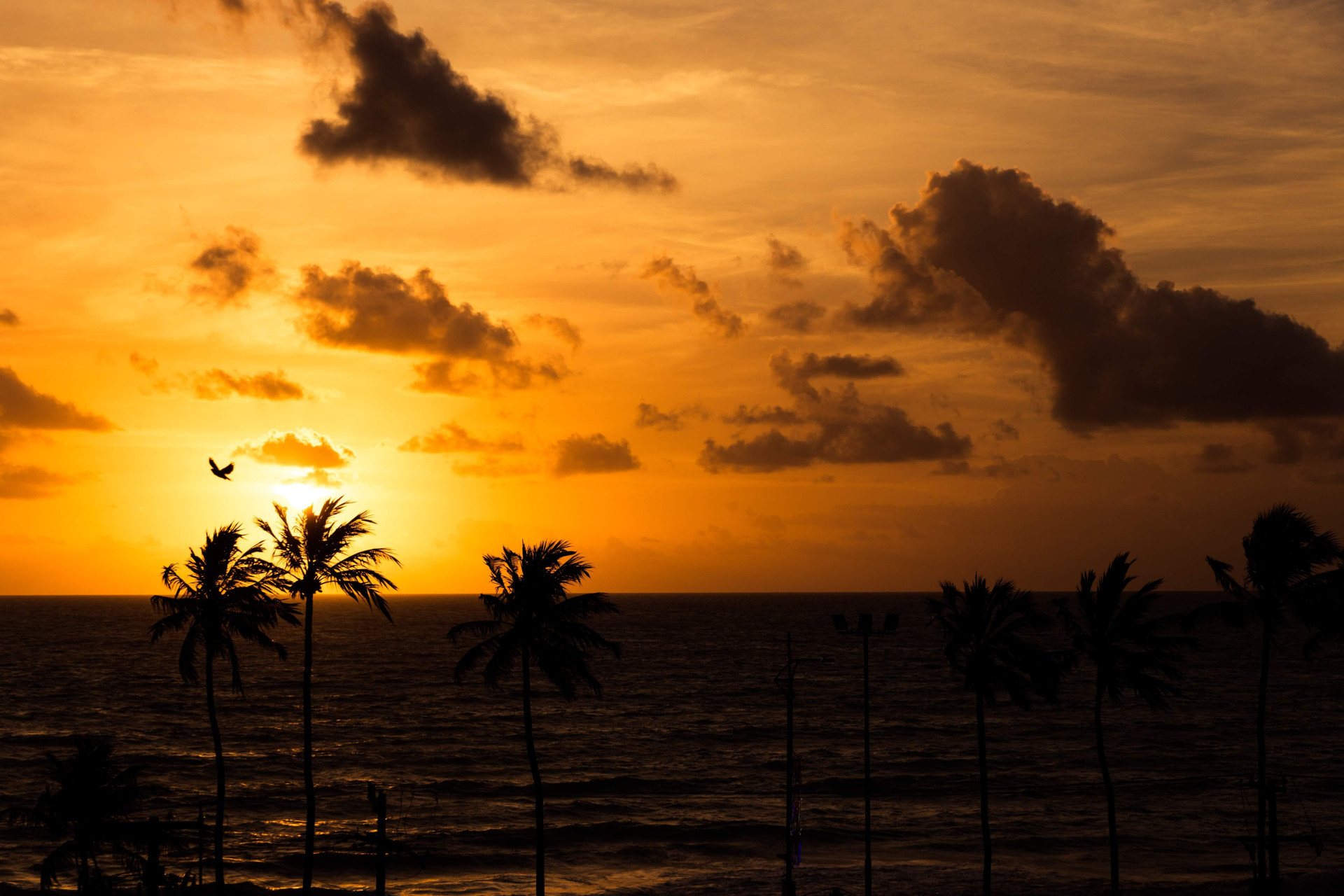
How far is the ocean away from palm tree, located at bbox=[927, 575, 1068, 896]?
12067 millimetres

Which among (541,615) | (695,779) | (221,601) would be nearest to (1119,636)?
(541,615)

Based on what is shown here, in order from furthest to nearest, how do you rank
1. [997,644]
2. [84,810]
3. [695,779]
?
[695,779] → [997,644] → [84,810]

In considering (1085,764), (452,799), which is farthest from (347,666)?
(1085,764)

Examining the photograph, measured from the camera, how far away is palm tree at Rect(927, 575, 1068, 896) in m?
41.6

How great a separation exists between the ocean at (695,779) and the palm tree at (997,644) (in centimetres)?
1207

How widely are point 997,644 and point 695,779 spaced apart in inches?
1917

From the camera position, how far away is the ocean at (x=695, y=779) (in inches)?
2347

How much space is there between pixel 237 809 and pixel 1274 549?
2501 inches

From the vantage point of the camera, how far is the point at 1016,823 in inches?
2739

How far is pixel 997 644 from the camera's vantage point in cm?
4231

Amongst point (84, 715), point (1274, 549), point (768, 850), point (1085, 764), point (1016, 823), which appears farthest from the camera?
point (84, 715)

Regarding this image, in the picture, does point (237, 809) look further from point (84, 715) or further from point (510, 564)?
point (84, 715)

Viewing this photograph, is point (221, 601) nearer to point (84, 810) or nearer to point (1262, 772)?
point (84, 810)

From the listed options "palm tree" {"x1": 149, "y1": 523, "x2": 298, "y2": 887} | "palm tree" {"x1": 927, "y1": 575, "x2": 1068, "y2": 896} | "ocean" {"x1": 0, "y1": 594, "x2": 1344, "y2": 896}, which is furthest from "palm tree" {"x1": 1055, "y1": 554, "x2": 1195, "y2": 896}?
"palm tree" {"x1": 149, "y1": 523, "x2": 298, "y2": 887}
